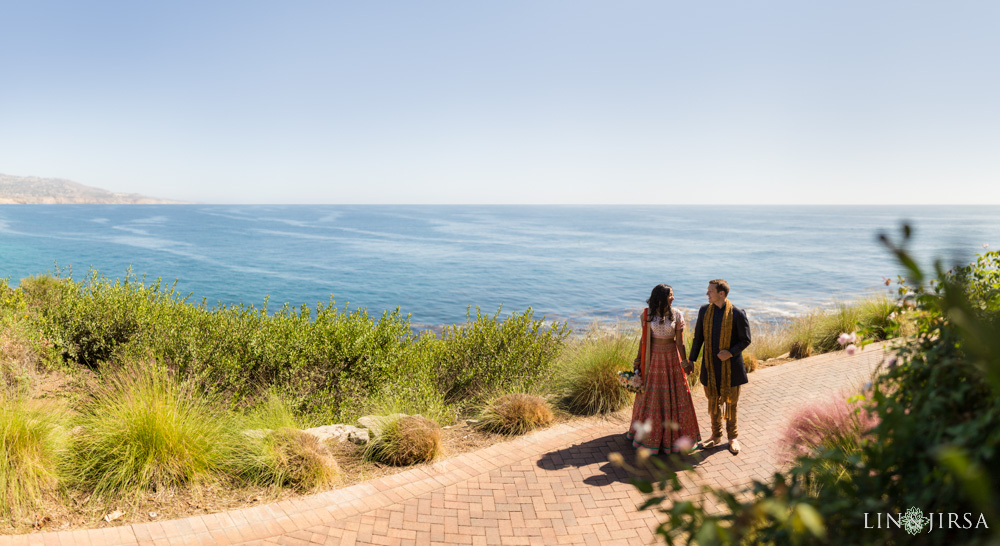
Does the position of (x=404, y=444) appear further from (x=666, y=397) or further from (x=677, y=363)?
(x=677, y=363)

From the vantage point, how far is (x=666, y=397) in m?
6.19

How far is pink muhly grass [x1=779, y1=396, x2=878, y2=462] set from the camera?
510 centimetres

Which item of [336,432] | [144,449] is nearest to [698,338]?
[336,432]

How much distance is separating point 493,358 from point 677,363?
3.76 metres

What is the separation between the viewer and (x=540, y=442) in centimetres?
668

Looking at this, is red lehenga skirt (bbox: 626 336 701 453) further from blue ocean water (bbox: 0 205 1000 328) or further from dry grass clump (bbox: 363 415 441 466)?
blue ocean water (bbox: 0 205 1000 328)

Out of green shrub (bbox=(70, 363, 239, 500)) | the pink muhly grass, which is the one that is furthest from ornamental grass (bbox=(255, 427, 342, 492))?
the pink muhly grass

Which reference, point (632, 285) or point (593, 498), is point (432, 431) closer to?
point (593, 498)

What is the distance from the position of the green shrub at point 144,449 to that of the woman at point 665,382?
4.74 metres

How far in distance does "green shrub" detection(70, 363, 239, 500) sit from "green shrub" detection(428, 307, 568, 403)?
4.20 meters

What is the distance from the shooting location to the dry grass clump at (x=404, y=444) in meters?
5.99

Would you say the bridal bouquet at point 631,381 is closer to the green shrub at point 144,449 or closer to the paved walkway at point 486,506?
the paved walkway at point 486,506

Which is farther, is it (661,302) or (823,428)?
(661,302)

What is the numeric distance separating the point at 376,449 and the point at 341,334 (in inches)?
112
